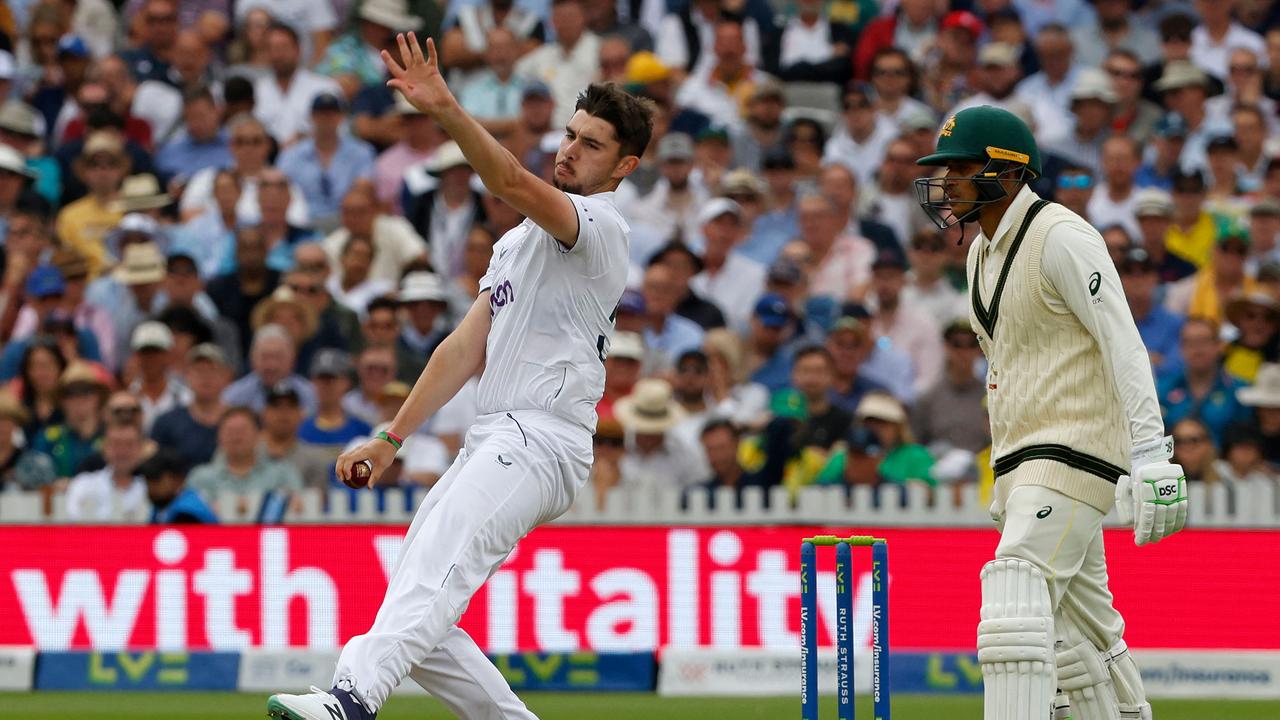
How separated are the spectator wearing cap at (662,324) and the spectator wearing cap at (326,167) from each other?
3.11 meters

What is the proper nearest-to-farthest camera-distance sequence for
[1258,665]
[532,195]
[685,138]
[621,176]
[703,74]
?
[532,195] → [621,176] → [1258,665] → [685,138] → [703,74]

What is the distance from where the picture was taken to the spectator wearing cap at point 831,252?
51.5 feet

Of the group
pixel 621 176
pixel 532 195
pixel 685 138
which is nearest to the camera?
pixel 532 195

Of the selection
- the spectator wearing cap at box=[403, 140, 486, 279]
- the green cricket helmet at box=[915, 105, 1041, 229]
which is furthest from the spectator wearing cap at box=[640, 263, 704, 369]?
the green cricket helmet at box=[915, 105, 1041, 229]

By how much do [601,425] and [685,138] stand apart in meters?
3.51

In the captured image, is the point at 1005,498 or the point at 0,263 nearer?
the point at 1005,498

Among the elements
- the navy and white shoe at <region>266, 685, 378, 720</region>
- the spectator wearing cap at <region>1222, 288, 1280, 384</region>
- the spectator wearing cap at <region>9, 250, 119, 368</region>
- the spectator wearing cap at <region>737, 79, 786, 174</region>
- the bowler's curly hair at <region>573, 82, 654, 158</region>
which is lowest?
the navy and white shoe at <region>266, 685, 378, 720</region>

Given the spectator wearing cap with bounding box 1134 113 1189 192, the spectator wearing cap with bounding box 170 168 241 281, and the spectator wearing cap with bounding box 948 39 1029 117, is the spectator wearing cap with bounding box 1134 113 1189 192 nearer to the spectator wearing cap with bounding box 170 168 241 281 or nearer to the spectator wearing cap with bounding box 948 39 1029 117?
the spectator wearing cap with bounding box 948 39 1029 117

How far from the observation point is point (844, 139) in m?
16.9

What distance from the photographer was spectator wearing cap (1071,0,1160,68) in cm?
1745

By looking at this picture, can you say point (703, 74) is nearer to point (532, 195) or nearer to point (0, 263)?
point (0, 263)

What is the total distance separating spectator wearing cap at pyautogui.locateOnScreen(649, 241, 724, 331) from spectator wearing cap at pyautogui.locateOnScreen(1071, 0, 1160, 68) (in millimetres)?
4341

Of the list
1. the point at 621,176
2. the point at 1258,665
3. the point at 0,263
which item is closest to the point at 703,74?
the point at 0,263

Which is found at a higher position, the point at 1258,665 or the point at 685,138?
the point at 685,138
